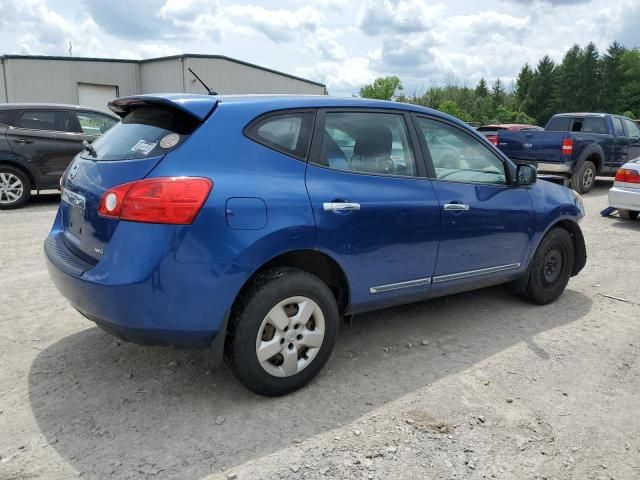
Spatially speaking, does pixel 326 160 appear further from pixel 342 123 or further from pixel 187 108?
pixel 187 108

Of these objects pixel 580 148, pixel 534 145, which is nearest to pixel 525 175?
pixel 534 145

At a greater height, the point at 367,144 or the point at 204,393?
the point at 367,144

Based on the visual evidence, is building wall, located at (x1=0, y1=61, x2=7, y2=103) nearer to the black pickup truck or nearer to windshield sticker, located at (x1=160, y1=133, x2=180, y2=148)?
the black pickup truck

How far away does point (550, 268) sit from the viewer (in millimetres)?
4898

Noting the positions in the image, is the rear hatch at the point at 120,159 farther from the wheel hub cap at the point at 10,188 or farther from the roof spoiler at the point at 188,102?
the wheel hub cap at the point at 10,188

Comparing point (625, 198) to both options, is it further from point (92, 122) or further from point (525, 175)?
point (92, 122)

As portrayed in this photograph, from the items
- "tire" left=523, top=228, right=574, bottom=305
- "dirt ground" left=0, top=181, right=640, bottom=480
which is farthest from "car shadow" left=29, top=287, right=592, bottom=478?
"tire" left=523, top=228, right=574, bottom=305

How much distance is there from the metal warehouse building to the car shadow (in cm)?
2080

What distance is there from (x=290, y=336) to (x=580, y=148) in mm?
10601

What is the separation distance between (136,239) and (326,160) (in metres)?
1.20

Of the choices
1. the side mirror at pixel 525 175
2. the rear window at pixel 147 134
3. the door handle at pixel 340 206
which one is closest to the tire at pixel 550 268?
the side mirror at pixel 525 175

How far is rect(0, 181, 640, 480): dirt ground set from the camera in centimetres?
258

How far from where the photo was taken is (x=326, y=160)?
10.7ft

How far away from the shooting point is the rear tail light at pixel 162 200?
2.64m
